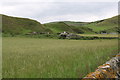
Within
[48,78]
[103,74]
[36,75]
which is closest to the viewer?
[103,74]

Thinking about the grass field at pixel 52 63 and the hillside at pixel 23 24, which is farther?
the hillside at pixel 23 24

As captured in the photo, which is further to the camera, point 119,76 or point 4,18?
point 4,18

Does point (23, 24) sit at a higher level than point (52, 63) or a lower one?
higher

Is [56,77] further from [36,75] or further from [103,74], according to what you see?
[103,74]

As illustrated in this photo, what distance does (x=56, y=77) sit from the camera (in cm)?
326

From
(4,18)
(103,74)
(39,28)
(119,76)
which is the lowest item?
(119,76)

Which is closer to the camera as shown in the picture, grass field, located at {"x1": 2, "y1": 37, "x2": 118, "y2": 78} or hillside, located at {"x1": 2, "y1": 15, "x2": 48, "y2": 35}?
grass field, located at {"x1": 2, "y1": 37, "x2": 118, "y2": 78}

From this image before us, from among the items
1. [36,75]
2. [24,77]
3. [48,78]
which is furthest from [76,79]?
[24,77]

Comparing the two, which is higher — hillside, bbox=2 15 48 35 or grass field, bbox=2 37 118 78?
hillside, bbox=2 15 48 35

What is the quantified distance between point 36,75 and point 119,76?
2.42 meters

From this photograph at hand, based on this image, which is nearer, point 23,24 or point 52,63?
point 52,63

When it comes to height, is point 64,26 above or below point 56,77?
above

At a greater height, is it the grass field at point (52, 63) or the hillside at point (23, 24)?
the hillside at point (23, 24)

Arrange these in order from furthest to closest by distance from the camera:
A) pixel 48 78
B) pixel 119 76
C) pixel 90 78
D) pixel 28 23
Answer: pixel 28 23, pixel 119 76, pixel 48 78, pixel 90 78
